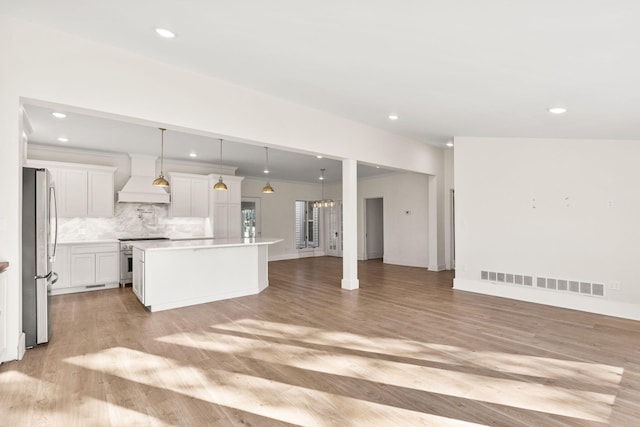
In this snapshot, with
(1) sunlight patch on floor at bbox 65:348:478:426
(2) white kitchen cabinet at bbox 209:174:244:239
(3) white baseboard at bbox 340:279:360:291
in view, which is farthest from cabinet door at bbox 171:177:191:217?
(1) sunlight patch on floor at bbox 65:348:478:426

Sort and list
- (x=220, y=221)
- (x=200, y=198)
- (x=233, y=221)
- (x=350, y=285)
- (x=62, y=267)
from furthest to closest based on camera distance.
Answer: (x=233, y=221) → (x=220, y=221) → (x=200, y=198) → (x=350, y=285) → (x=62, y=267)

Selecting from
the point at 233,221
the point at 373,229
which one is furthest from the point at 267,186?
the point at 373,229

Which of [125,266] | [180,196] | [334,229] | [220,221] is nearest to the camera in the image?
[125,266]

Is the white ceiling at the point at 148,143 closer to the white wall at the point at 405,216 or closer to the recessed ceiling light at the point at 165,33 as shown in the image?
the white wall at the point at 405,216

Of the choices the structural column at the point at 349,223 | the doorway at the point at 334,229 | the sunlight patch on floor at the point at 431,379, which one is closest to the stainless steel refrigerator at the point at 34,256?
the sunlight patch on floor at the point at 431,379

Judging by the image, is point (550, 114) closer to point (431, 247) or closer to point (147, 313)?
point (431, 247)

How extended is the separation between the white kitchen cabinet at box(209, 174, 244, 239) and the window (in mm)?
3452

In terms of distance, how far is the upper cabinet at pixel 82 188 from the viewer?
6.20 m

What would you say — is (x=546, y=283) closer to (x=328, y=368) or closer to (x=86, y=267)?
(x=328, y=368)

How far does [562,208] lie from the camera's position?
5.09 metres

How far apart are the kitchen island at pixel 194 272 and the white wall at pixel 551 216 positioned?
3918 millimetres

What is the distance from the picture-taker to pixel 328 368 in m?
2.88

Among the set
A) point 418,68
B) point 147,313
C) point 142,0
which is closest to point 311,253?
point 147,313

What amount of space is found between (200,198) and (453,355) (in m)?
6.70
